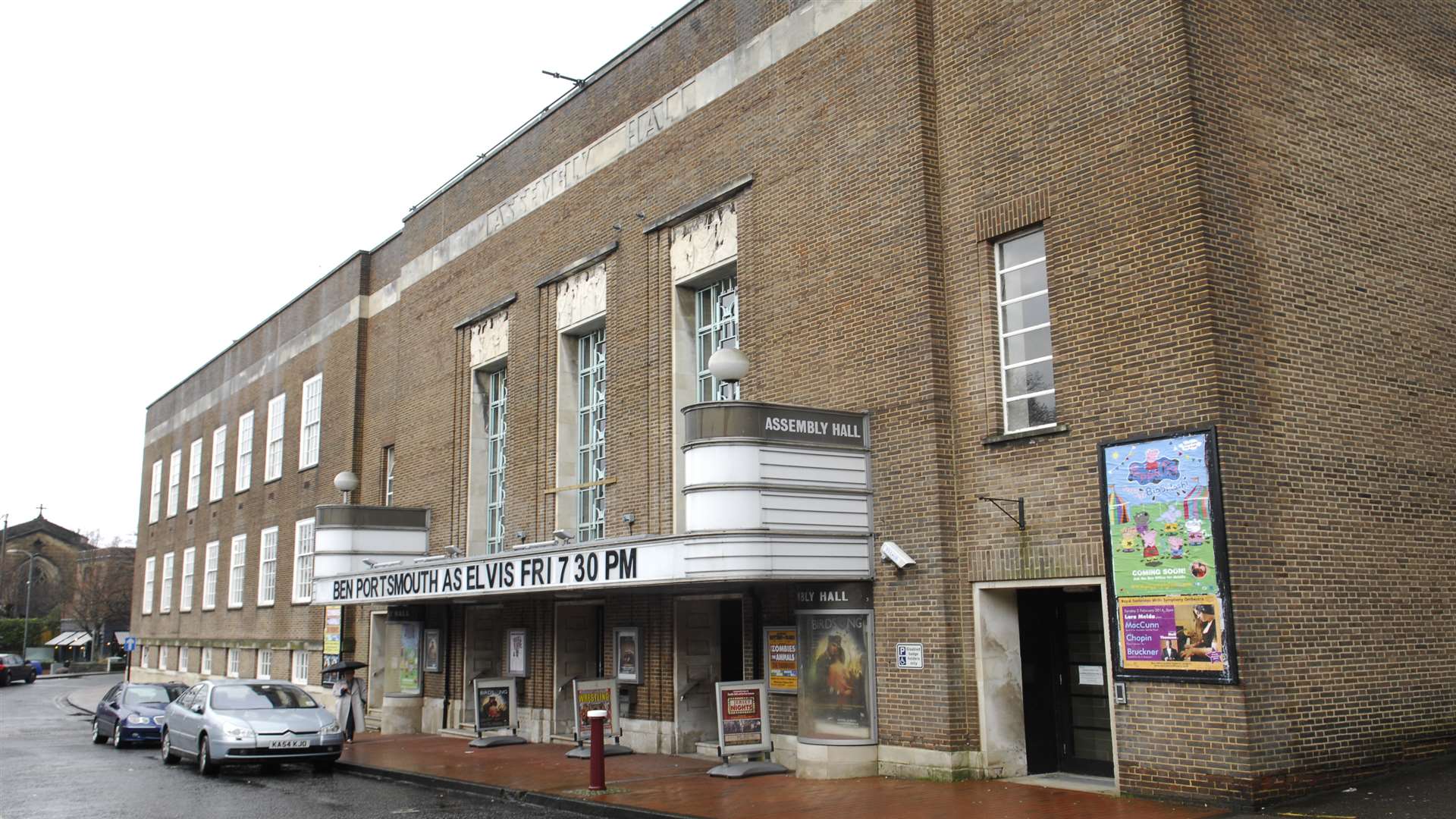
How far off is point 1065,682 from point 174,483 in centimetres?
4169

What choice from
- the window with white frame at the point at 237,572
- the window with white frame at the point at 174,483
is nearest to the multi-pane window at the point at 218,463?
the window with white frame at the point at 237,572

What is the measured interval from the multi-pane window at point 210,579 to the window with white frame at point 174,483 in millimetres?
6105

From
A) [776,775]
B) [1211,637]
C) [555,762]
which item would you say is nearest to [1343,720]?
[1211,637]

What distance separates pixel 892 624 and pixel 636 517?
6.06m

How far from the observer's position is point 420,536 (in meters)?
25.3

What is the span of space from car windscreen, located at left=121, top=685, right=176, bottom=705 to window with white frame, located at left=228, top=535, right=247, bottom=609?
11.5 metres

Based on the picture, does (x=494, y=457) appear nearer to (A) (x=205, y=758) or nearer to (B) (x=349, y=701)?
(B) (x=349, y=701)

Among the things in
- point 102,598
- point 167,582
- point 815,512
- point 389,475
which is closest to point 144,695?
point 389,475

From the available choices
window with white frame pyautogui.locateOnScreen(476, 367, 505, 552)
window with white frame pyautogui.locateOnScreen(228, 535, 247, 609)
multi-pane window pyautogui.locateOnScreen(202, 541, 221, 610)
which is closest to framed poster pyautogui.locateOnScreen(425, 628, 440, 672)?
window with white frame pyautogui.locateOnScreen(476, 367, 505, 552)

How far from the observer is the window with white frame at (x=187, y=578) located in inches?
1686

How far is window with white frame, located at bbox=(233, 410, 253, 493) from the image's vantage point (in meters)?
38.1

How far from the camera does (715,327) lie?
1884 centimetres

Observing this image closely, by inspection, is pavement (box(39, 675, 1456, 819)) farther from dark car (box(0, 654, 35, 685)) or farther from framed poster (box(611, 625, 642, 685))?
dark car (box(0, 654, 35, 685))

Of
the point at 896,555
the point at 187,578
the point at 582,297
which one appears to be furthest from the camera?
the point at 187,578
